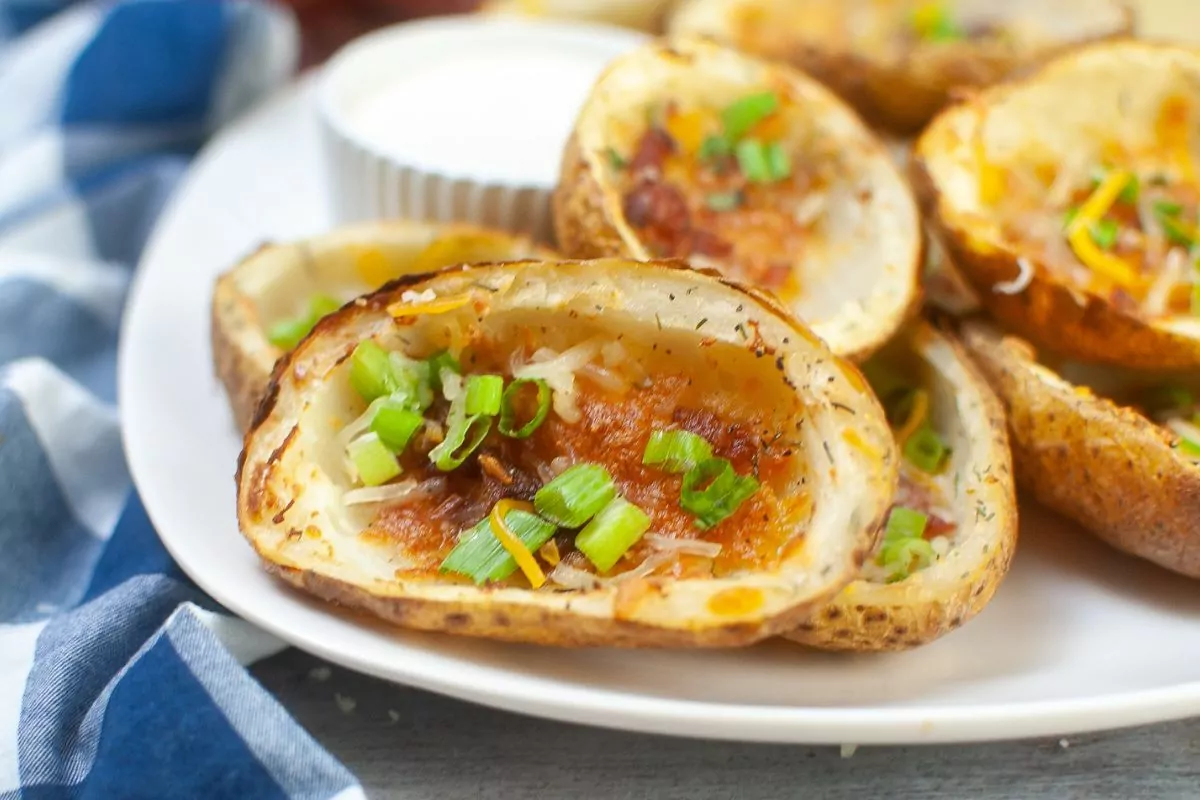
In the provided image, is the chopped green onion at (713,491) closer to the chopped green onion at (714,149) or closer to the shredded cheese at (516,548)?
the shredded cheese at (516,548)

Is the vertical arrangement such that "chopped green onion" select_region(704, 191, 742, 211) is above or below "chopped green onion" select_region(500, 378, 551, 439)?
below

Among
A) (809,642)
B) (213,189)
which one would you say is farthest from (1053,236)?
(213,189)

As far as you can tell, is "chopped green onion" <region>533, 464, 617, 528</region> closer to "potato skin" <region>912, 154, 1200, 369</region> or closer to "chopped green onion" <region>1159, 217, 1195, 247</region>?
"potato skin" <region>912, 154, 1200, 369</region>

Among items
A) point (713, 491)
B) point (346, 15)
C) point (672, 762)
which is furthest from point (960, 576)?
point (346, 15)

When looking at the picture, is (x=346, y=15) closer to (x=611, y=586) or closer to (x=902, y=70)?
(x=902, y=70)

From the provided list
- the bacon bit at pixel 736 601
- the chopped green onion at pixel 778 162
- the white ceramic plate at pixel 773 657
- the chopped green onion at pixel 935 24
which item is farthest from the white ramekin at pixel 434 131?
the bacon bit at pixel 736 601

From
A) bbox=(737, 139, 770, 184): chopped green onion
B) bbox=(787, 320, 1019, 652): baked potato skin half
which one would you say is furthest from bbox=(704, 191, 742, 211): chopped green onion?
bbox=(787, 320, 1019, 652): baked potato skin half

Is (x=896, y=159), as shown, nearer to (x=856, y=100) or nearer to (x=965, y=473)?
(x=856, y=100)
